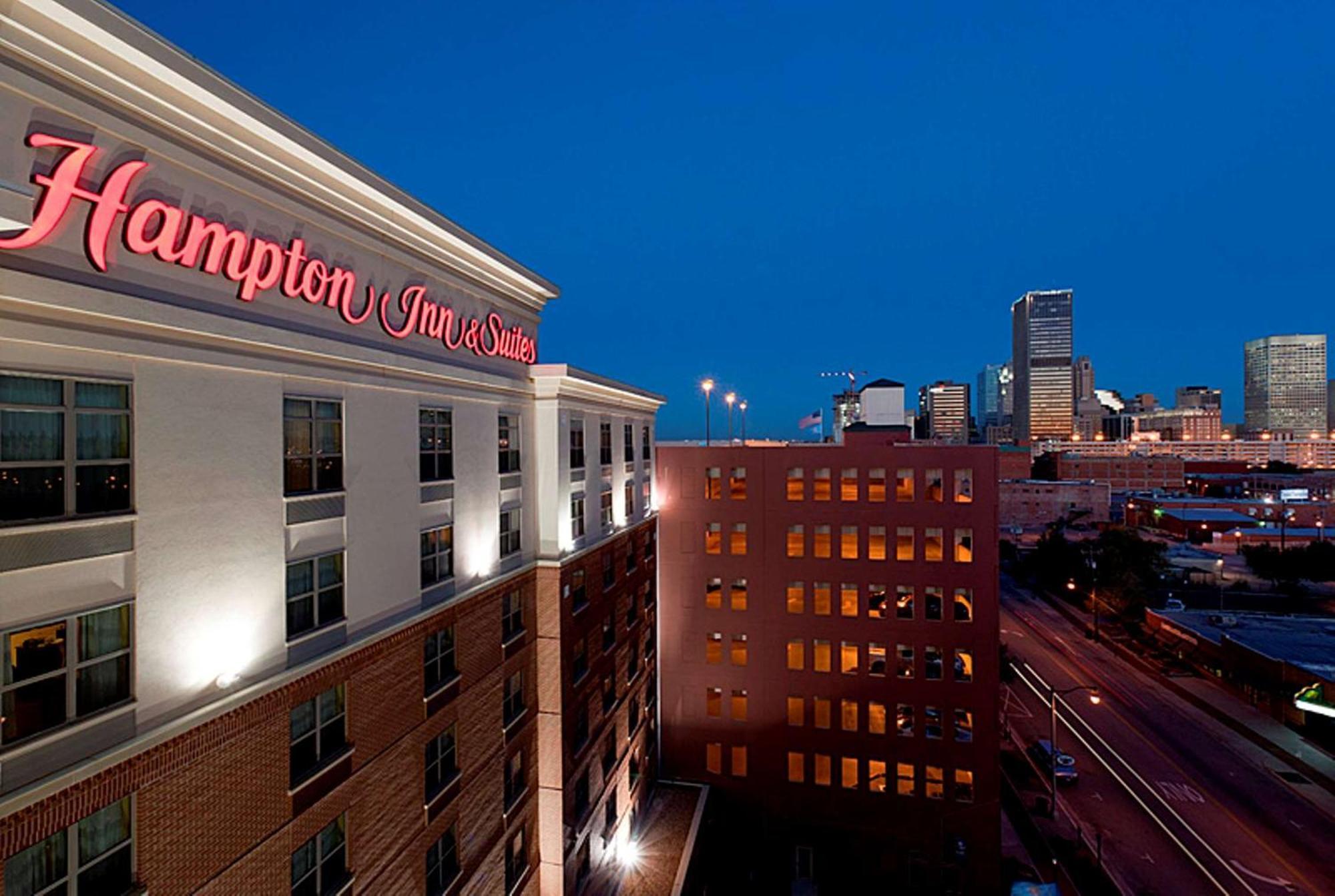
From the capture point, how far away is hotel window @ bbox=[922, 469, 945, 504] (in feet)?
116

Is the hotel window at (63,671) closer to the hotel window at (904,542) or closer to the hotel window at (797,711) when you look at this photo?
the hotel window at (797,711)

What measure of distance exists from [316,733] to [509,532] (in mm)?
9732

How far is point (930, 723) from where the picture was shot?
35219 millimetres

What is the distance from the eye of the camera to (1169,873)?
112 feet

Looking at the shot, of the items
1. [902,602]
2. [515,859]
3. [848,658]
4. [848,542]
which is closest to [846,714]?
[848,658]

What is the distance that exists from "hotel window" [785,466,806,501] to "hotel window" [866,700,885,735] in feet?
41.6

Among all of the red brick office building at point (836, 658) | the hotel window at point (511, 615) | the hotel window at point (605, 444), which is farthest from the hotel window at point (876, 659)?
the hotel window at point (511, 615)

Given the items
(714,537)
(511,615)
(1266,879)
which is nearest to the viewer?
(511,615)

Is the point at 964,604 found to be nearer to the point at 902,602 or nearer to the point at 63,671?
the point at 902,602

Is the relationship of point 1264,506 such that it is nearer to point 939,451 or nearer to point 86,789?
point 939,451

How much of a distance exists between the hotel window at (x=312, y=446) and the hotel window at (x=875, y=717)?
32.3 meters

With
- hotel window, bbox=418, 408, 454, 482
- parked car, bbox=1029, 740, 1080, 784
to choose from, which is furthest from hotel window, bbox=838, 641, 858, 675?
hotel window, bbox=418, 408, 454, 482

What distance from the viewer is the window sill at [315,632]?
13.6 m

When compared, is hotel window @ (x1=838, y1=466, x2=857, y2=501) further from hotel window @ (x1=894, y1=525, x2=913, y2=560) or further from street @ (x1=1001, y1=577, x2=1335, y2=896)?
street @ (x1=1001, y1=577, x2=1335, y2=896)
